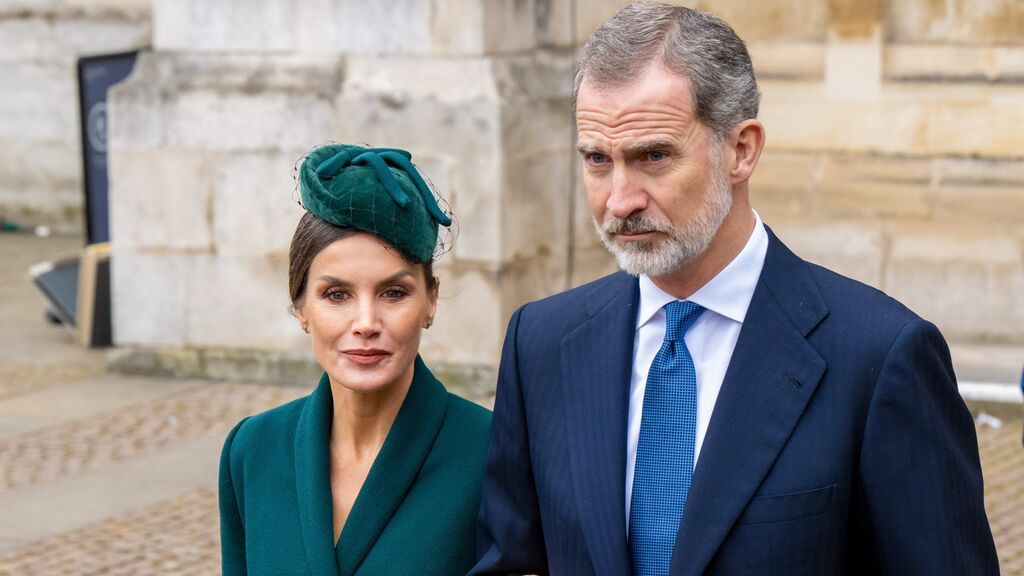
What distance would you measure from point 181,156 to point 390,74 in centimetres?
132

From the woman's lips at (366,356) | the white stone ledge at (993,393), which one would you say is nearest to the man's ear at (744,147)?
the woman's lips at (366,356)

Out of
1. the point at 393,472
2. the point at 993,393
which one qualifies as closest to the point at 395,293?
the point at 393,472

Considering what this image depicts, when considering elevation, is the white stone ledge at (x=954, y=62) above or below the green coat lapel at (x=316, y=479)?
above

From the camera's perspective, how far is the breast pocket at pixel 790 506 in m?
2.38

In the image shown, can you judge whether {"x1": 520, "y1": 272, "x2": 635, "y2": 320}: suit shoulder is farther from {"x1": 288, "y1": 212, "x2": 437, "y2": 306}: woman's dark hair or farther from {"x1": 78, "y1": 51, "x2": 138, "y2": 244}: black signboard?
{"x1": 78, "y1": 51, "x2": 138, "y2": 244}: black signboard

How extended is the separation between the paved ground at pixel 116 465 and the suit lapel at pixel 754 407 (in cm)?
351

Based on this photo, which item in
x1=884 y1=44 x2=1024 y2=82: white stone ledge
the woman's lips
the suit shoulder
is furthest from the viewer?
x1=884 y1=44 x2=1024 y2=82: white stone ledge

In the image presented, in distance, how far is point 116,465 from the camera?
281 inches

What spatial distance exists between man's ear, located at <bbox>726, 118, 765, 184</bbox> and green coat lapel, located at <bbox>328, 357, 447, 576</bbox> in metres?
0.76

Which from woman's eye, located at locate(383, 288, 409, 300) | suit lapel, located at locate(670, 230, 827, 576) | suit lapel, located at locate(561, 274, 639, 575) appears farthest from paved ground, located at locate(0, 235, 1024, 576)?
suit lapel, located at locate(670, 230, 827, 576)

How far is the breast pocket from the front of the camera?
238cm

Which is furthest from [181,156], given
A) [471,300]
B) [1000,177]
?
[1000,177]

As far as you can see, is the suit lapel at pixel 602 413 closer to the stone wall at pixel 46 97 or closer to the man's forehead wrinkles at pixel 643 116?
the man's forehead wrinkles at pixel 643 116

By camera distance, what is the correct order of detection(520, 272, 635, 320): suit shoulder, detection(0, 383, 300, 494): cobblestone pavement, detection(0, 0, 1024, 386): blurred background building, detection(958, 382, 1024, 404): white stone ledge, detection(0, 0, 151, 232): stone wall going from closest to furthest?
detection(520, 272, 635, 320): suit shoulder → detection(0, 383, 300, 494): cobblestone pavement → detection(958, 382, 1024, 404): white stone ledge → detection(0, 0, 1024, 386): blurred background building → detection(0, 0, 151, 232): stone wall
